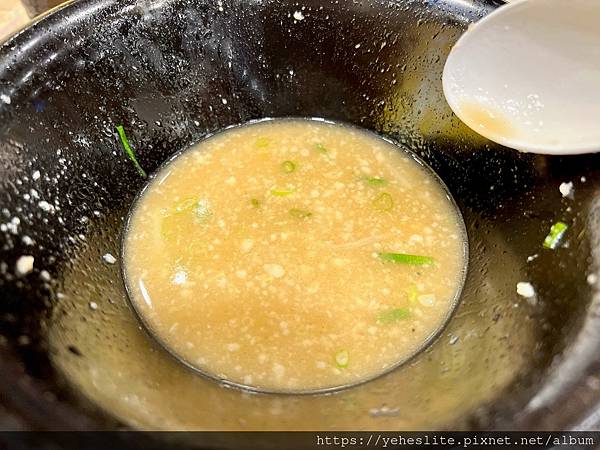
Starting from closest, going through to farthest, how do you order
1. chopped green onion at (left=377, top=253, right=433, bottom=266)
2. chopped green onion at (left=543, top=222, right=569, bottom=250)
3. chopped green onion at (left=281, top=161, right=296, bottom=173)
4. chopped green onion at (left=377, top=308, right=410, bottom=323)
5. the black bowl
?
the black bowl → chopped green onion at (left=543, top=222, right=569, bottom=250) → chopped green onion at (left=377, top=308, right=410, bottom=323) → chopped green onion at (left=377, top=253, right=433, bottom=266) → chopped green onion at (left=281, top=161, right=296, bottom=173)

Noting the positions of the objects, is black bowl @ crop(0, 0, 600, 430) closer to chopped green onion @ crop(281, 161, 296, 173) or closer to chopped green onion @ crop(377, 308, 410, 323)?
chopped green onion @ crop(377, 308, 410, 323)

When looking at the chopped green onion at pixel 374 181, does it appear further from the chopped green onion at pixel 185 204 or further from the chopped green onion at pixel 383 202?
the chopped green onion at pixel 185 204

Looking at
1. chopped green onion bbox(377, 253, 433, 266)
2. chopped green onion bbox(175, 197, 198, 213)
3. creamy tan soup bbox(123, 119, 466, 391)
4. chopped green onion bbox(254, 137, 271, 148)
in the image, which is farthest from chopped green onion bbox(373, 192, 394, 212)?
chopped green onion bbox(175, 197, 198, 213)

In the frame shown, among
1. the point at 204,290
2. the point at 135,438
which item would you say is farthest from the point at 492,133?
the point at 135,438

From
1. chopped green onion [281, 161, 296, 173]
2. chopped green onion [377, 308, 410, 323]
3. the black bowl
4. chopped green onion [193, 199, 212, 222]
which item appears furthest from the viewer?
chopped green onion [281, 161, 296, 173]

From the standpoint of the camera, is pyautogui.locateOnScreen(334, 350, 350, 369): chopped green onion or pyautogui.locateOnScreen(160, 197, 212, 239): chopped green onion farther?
pyautogui.locateOnScreen(160, 197, 212, 239): chopped green onion

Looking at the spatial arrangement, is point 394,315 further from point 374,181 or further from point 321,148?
point 321,148

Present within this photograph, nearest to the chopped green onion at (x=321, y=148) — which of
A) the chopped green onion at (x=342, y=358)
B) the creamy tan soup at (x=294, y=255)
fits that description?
the creamy tan soup at (x=294, y=255)
